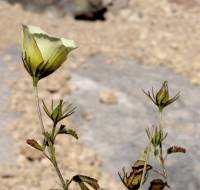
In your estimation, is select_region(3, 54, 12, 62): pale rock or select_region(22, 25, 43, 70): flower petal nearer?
select_region(22, 25, 43, 70): flower petal

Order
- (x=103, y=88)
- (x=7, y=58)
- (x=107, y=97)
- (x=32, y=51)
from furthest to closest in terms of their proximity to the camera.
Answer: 1. (x=7, y=58)
2. (x=103, y=88)
3. (x=107, y=97)
4. (x=32, y=51)

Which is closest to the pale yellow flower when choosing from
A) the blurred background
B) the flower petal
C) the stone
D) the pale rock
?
the flower petal

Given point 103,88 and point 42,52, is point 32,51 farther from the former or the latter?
point 103,88

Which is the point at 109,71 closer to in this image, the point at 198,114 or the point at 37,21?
the point at 198,114

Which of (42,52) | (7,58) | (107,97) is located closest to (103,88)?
(107,97)

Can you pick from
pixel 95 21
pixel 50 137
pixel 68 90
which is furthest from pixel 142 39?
pixel 50 137

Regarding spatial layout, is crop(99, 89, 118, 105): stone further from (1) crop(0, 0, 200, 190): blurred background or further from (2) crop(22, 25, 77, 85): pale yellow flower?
(2) crop(22, 25, 77, 85): pale yellow flower
